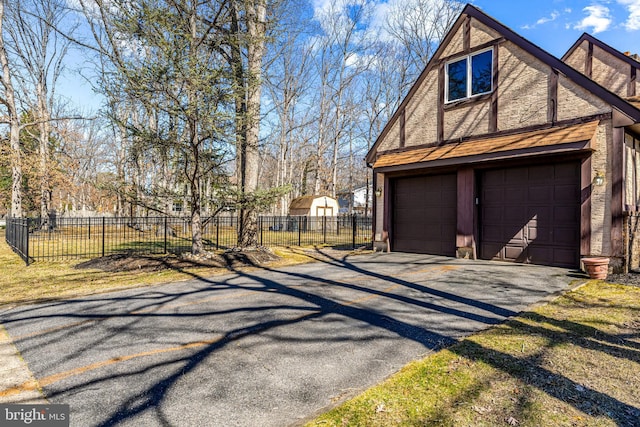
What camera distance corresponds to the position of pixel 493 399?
8.57ft

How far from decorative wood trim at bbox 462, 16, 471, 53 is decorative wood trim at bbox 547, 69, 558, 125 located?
8.94ft

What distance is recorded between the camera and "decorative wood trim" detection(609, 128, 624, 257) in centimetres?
740

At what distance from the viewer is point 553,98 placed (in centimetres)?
848

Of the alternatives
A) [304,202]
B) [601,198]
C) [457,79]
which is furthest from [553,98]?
[304,202]

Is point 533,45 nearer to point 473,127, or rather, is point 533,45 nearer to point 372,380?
point 473,127

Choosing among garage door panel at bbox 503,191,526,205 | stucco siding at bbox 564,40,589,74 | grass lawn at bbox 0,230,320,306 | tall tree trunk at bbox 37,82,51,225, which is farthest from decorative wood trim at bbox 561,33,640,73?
tall tree trunk at bbox 37,82,51,225

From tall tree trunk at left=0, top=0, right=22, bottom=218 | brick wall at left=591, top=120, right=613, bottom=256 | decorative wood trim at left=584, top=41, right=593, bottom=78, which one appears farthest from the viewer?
tall tree trunk at left=0, top=0, right=22, bottom=218

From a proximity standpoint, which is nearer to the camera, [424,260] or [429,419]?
[429,419]

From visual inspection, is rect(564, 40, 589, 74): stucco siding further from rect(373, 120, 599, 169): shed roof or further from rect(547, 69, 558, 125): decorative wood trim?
rect(373, 120, 599, 169): shed roof

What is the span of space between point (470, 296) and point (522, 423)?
368 cm

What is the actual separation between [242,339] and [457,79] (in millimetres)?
10224

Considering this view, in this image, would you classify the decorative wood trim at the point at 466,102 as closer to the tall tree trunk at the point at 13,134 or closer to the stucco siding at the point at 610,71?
the stucco siding at the point at 610,71

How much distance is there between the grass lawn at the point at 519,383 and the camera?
2.37m

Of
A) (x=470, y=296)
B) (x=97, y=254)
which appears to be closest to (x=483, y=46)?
(x=470, y=296)
